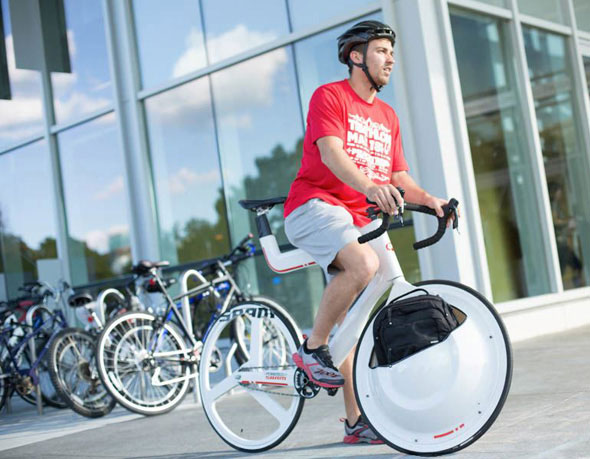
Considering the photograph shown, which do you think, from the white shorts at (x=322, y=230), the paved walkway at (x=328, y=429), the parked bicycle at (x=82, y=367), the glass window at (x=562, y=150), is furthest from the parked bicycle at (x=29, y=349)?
the glass window at (x=562, y=150)

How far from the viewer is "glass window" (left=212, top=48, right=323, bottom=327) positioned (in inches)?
330

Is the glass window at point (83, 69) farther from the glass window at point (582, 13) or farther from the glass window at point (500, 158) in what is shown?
the glass window at point (582, 13)

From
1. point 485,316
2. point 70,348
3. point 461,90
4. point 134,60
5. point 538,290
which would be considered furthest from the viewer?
point 134,60

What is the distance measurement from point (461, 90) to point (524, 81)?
1084 mm

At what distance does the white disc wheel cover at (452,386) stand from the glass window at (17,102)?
9.13 m

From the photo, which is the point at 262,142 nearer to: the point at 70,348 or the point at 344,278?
the point at 70,348

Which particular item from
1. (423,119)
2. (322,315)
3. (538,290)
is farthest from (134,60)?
(322,315)

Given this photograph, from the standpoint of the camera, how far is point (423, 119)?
720 cm

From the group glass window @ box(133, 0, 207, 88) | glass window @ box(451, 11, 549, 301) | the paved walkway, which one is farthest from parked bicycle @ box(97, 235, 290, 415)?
glass window @ box(133, 0, 207, 88)

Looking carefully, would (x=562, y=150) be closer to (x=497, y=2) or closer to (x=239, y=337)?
(x=497, y=2)

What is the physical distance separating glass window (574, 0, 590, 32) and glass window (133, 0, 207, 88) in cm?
438

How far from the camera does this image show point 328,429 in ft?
13.8

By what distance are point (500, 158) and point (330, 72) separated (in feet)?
6.30

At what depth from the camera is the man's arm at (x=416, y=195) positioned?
11.0 feet
